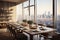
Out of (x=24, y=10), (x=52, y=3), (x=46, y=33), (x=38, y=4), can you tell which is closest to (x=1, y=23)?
(x=24, y=10)

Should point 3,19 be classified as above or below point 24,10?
below

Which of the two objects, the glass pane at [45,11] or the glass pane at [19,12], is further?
the glass pane at [19,12]

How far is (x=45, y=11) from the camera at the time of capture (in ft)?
21.7

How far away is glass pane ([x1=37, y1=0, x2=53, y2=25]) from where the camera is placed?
6029 mm

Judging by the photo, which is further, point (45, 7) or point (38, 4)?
point (38, 4)

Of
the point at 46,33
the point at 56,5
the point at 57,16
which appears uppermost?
the point at 56,5

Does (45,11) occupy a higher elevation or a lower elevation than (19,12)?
lower

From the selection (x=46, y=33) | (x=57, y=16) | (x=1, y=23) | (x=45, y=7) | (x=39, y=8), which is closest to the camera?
(x=46, y=33)

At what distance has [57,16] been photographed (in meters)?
5.55

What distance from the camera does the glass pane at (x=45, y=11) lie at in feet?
19.8

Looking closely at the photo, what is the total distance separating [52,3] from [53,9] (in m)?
0.33

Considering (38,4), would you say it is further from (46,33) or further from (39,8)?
(46,33)

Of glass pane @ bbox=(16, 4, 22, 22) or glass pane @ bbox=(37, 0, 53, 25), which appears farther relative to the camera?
glass pane @ bbox=(16, 4, 22, 22)

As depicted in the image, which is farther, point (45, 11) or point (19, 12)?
Result: point (19, 12)
